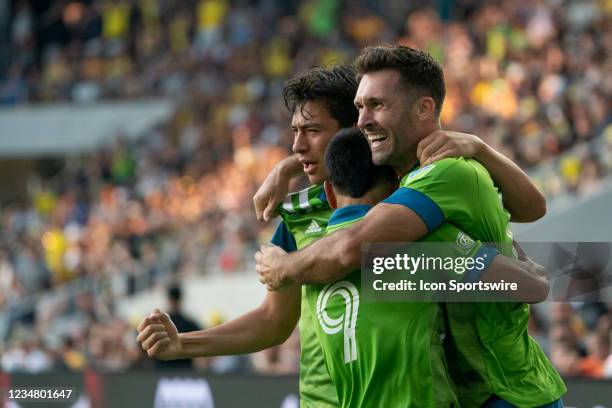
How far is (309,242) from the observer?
5.20m

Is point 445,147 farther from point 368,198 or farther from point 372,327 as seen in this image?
point 372,327

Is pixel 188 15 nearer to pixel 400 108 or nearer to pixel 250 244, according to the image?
pixel 250 244

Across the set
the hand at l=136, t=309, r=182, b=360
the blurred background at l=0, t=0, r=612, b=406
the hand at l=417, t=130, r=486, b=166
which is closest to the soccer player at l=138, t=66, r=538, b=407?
the hand at l=136, t=309, r=182, b=360

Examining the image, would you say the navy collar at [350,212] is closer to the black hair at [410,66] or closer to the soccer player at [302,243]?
the black hair at [410,66]

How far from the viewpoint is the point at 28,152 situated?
2677 cm

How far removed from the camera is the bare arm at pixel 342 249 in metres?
4.33

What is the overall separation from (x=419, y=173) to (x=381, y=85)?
389 millimetres

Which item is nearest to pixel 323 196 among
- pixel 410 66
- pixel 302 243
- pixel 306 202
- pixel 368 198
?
pixel 306 202

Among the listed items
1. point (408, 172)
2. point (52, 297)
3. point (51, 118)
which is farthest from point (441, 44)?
point (408, 172)

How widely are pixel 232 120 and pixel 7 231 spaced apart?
14.9ft

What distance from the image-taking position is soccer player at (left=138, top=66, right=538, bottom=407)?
5.09 meters

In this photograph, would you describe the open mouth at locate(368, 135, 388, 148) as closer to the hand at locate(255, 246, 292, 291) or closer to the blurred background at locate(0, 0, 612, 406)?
the hand at locate(255, 246, 292, 291)

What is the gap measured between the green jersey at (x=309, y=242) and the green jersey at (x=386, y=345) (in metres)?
0.41

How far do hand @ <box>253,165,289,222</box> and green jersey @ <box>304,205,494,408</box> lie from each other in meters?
0.87
